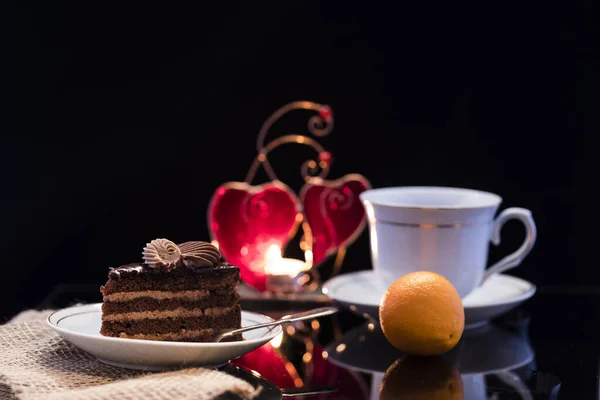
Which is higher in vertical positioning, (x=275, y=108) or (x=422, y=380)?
(x=275, y=108)

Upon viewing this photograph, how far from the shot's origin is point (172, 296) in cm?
122

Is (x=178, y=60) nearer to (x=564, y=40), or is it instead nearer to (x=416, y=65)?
(x=416, y=65)

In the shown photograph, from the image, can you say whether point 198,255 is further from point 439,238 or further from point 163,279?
point 439,238

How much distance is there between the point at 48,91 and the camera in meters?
1.90

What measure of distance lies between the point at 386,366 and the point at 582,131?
2.94 feet

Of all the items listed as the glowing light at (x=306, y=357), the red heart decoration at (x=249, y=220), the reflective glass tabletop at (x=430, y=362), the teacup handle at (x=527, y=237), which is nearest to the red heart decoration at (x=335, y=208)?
the red heart decoration at (x=249, y=220)

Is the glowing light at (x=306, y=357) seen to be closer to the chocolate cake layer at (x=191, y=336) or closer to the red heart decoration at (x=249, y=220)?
the chocolate cake layer at (x=191, y=336)

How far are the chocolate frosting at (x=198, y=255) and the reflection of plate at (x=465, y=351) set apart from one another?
239 mm

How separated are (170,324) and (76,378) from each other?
0.18m

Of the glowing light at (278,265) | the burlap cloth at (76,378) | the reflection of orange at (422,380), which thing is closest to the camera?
the burlap cloth at (76,378)

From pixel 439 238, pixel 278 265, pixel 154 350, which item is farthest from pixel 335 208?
pixel 154 350

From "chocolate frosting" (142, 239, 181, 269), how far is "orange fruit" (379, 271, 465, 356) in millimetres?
323

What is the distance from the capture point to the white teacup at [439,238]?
1.40 meters

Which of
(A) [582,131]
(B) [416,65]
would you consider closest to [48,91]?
(B) [416,65]
